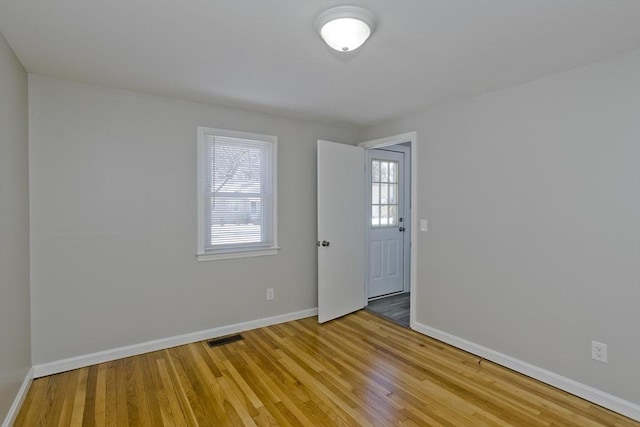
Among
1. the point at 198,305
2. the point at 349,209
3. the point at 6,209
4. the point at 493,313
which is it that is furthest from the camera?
the point at 349,209

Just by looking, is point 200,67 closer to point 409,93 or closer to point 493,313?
point 409,93

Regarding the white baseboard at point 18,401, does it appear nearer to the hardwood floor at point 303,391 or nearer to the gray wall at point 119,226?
the hardwood floor at point 303,391

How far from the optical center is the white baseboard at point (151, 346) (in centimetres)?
258

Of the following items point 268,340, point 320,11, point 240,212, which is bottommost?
point 268,340

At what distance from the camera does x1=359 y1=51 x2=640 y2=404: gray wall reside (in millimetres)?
2133

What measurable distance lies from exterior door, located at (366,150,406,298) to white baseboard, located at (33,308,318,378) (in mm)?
1276

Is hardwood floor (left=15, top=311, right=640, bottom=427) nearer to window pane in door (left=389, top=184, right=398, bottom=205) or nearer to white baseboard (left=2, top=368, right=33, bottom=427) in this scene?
white baseboard (left=2, top=368, right=33, bottom=427)

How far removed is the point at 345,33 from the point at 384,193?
3.02 m

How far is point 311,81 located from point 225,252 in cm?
183

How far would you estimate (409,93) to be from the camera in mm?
2893

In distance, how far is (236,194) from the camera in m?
3.39

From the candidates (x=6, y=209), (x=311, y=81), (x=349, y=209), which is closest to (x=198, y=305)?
(x=6, y=209)

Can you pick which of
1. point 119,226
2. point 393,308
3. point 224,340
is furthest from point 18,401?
point 393,308

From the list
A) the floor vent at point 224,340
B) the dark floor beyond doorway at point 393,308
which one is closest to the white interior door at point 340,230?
the dark floor beyond doorway at point 393,308
